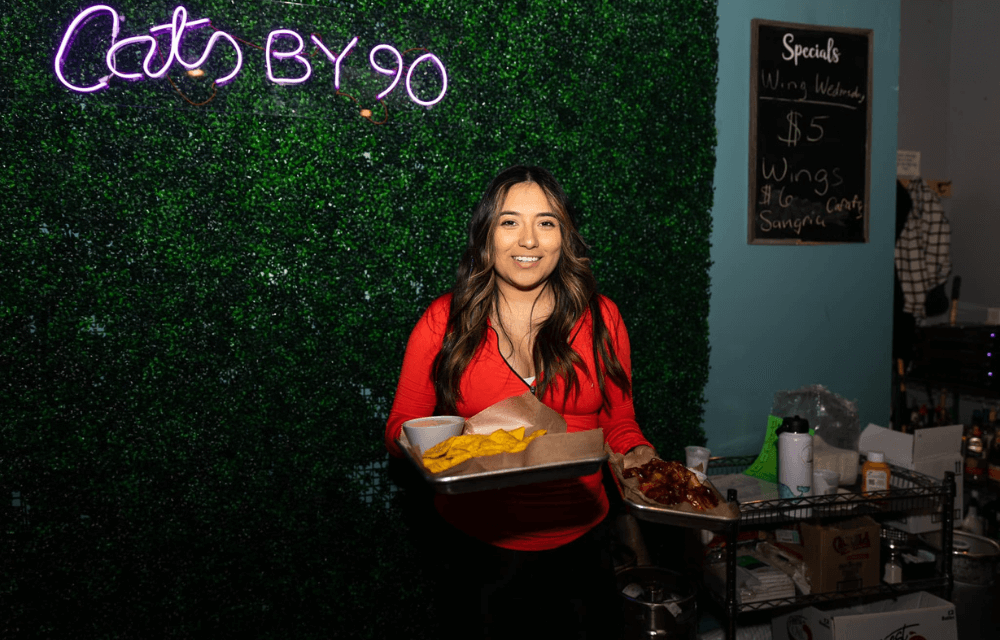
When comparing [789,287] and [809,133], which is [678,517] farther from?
[809,133]

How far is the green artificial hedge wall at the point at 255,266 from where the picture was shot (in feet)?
6.11

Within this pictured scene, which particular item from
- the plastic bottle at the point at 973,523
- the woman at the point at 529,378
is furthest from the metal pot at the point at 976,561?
the woman at the point at 529,378

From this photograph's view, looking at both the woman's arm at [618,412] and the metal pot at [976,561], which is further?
the metal pot at [976,561]

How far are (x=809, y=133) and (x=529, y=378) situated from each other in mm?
1951

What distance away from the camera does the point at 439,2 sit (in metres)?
2.15

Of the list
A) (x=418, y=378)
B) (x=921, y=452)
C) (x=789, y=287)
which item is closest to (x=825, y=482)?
(x=921, y=452)

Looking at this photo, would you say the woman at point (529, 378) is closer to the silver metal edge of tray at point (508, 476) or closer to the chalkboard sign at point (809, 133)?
the silver metal edge of tray at point (508, 476)

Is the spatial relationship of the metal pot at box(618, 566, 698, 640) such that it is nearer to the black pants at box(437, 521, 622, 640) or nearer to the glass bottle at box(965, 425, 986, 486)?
the black pants at box(437, 521, 622, 640)

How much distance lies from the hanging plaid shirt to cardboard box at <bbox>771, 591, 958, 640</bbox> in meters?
2.22

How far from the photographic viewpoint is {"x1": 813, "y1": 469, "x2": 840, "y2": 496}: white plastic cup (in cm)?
218

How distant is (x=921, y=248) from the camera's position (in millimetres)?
3801

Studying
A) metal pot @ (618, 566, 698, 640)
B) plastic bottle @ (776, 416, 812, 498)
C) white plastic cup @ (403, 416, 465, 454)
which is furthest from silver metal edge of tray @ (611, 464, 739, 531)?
plastic bottle @ (776, 416, 812, 498)

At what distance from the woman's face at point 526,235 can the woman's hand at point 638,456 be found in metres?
0.53

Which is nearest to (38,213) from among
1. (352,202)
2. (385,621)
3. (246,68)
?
(246,68)
